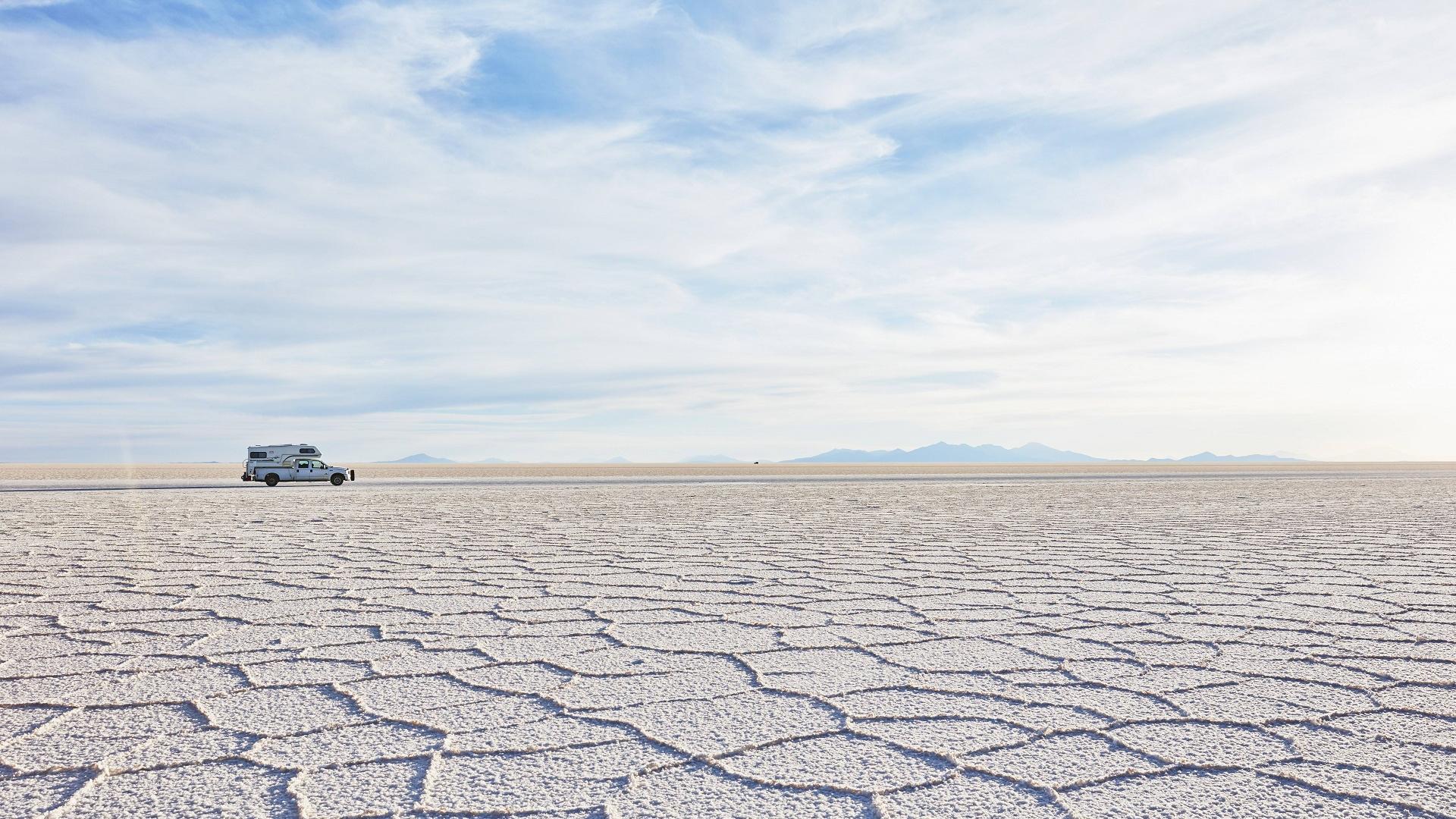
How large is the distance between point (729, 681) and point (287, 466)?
68.6 feet

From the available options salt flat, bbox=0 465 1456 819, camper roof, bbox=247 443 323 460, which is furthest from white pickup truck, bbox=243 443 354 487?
salt flat, bbox=0 465 1456 819

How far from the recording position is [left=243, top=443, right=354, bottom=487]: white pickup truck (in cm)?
2156

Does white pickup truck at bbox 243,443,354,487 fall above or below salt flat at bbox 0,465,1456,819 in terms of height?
above

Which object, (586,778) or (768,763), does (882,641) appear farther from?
(586,778)

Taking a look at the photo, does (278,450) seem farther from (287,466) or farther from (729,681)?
(729,681)

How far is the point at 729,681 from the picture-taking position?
3.12m

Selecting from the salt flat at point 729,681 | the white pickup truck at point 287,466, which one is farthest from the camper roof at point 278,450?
the salt flat at point 729,681

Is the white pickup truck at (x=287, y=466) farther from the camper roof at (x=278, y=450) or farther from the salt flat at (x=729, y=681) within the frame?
the salt flat at (x=729, y=681)

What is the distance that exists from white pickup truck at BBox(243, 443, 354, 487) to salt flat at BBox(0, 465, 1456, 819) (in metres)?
15.1

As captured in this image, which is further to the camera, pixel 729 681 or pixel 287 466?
pixel 287 466

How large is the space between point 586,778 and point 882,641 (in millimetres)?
1715

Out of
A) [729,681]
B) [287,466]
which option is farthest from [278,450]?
[729,681]

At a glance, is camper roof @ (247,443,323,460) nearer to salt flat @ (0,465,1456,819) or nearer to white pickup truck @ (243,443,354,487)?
white pickup truck @ (243,443,354,487)

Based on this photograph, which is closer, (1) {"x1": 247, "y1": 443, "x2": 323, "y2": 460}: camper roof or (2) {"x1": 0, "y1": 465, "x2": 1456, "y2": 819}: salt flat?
(2) {"x1": 0, "y1": 465, "x2": 1456, "y2": 819}: salt flat
